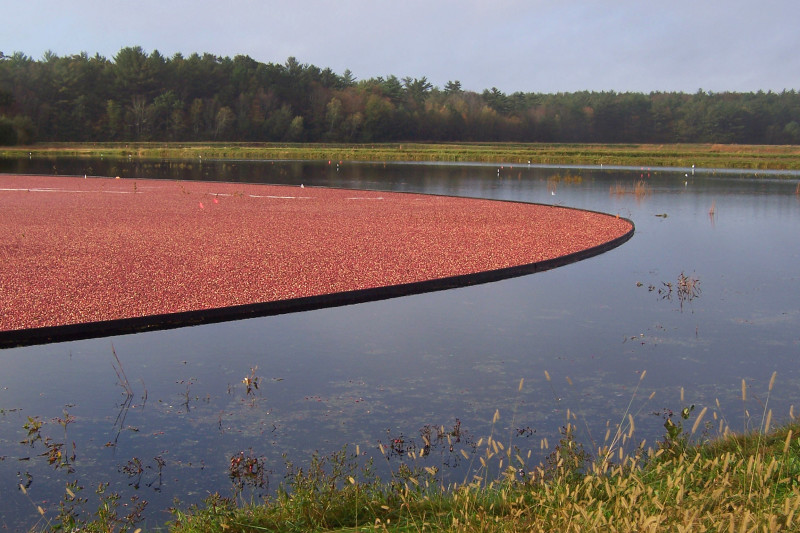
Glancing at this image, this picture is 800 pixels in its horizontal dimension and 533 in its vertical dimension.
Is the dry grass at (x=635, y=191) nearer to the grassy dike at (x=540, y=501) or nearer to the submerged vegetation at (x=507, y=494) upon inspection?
the submerged vegetation at (x=507, y=494)

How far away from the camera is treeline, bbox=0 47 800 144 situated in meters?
83.6

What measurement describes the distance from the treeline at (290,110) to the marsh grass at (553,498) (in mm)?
68812

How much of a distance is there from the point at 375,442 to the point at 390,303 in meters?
4.24

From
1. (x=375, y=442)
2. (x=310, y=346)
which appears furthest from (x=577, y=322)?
(x=375, y=442)

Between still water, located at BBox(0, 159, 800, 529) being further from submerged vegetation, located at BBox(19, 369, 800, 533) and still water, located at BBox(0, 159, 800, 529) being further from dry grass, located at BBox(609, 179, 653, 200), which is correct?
dry grass, located at BBox(609, 179, 653, 200)

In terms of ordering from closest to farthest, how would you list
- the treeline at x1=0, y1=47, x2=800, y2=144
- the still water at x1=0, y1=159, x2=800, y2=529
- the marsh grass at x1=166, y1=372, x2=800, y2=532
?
the marsh grass at x1=166, y1=372, x2=800, y2=532 → the still water at x1=0, y1=159, x2=800, y2=529 → the treeline at x1=0, y1=47, x2=800, y2=144

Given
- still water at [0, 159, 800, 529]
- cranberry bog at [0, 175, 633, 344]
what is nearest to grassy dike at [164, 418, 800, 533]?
still water at [0, 159, 800, 529]

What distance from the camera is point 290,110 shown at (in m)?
92.9

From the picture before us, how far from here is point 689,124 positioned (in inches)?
4296

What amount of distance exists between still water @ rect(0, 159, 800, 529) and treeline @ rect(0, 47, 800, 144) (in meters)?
65.2

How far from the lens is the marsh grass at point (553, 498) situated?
3055mm

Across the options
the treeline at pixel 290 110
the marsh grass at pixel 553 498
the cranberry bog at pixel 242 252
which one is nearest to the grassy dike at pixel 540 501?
the marsh grass at pixel 553 498

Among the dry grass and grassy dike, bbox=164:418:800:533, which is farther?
the dry grass

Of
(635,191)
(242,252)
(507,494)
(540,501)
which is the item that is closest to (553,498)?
(540,501)
